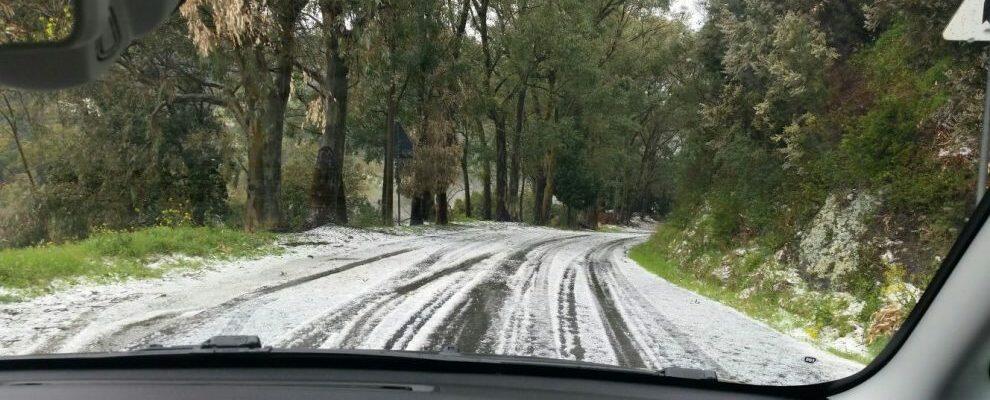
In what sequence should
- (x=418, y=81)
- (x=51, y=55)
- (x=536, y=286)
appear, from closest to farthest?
1. (x=51, y=55)
2. (x=536, y=286)
3. (x=418, y=81)

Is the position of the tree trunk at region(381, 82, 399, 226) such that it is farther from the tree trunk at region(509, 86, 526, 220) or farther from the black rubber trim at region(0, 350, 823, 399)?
the black rubber trim at region(0, 350, 823, 399)

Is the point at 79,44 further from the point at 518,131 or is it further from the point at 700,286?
A: the point at 518,131

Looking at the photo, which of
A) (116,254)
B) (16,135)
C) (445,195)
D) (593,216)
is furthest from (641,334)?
(593,216)

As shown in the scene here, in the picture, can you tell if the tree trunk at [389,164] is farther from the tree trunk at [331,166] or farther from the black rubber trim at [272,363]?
the black rubber trim at [272,363]

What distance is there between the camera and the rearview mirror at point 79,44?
1743 mm

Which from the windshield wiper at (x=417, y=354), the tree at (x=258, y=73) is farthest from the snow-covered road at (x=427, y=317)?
the tree at (x=258, y=73)

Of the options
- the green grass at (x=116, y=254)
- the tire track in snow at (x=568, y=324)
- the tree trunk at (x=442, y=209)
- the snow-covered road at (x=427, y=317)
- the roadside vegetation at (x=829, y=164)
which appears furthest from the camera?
the tree trunk at (x=442, y=209)

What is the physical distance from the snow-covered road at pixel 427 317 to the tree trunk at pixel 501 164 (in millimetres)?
18777

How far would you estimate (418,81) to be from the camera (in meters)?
17.3

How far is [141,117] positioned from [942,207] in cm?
1312

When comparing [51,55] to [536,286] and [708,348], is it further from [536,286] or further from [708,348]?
[536,286]

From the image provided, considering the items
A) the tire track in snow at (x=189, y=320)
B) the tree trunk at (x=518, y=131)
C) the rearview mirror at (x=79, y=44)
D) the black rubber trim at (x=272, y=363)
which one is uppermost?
the tree trunk at (x=518, y=131)

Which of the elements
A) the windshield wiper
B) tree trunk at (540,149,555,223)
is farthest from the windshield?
tree trunk at (540,149,555,223)

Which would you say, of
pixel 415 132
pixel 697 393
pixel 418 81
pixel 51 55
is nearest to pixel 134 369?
pixel 51 55
